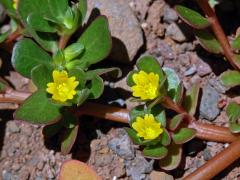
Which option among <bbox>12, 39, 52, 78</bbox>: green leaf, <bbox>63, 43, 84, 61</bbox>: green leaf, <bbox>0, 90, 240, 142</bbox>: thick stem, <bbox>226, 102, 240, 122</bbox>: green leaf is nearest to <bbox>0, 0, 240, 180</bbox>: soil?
<bbox>0, 90, 240, 142</bbox>: thick stem

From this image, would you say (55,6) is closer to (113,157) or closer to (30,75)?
(30,75)

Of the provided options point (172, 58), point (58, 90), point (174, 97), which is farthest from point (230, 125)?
point (58, 90)

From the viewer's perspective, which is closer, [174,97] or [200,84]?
[174,97]

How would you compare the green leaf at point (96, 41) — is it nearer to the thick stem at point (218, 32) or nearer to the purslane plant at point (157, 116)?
the purslane plant at point (157, 116)

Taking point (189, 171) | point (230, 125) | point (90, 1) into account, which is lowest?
point (189, 171)

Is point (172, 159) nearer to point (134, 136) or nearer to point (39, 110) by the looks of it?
point (134, 136)

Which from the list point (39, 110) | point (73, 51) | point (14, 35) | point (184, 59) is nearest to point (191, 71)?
point (184, 59)

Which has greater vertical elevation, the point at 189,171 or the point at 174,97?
the point at 174,97
